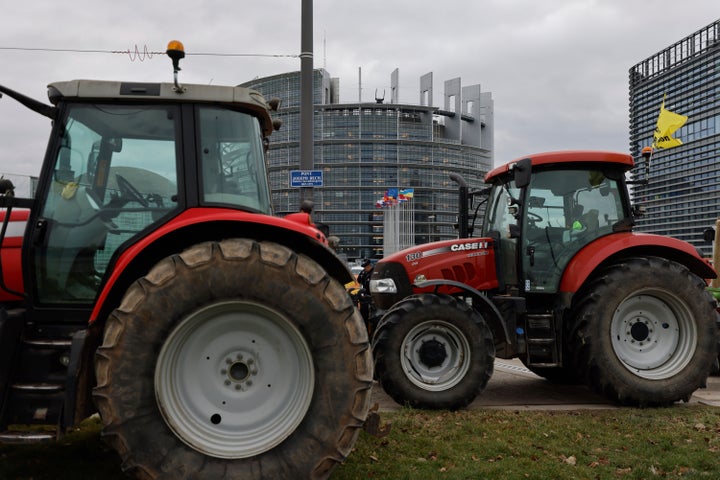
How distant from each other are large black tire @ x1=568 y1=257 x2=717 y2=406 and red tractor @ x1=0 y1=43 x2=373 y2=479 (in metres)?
3.32

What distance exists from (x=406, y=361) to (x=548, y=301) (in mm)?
1780

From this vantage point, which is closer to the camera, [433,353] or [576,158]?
[433,353]

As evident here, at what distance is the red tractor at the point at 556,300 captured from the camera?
18.4 feet

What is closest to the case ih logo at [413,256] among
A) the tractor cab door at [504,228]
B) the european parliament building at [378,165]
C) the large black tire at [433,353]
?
the large black tire at [433,353]

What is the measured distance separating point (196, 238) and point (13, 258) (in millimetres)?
1270

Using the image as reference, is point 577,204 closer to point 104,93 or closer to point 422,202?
point 104,93

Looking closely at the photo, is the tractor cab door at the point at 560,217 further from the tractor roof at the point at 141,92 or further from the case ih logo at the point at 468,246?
the tractor roof at the point at 141,92

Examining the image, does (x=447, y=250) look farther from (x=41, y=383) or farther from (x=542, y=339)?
(x=41, y=383)

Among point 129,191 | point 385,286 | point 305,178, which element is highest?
point 305,178

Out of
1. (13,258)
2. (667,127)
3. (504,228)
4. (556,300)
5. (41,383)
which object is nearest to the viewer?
(41,383)

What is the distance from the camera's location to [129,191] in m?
3.43

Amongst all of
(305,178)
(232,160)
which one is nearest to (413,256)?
(305,178)

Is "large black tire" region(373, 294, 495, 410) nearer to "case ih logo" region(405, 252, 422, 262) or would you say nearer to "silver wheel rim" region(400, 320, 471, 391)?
"silver wheel rim" region(400, 320, 471, 391)

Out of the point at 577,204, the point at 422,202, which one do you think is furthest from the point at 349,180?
the point at 577,204
